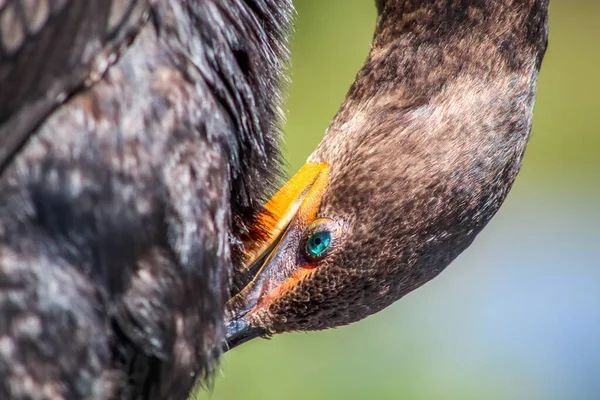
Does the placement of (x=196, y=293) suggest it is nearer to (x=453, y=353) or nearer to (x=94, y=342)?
(x=94, y=342)

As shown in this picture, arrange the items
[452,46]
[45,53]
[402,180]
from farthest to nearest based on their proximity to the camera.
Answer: [452,46]
[402,180]
[45,53]

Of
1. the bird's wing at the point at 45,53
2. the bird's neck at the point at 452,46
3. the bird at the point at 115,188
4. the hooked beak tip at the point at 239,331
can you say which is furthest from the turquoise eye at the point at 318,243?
the bird's wing at the point at 45,53

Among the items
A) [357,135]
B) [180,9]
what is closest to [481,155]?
[357,135]

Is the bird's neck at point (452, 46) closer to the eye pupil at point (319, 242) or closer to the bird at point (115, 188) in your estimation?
the eye pupil at point (319, 242)

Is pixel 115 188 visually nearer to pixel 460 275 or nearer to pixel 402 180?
pixel 402 180

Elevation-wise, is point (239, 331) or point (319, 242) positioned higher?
point (319, 242)

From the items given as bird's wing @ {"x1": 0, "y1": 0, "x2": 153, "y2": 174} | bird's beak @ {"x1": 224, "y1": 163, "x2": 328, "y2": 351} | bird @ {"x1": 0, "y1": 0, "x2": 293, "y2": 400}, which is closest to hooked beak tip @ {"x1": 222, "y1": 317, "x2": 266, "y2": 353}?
bird's beak @ {"x1": 224, "y1": 163, "x2": 328, "y2": 351}

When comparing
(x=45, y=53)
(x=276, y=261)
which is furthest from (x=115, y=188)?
(x=276, y=261)
